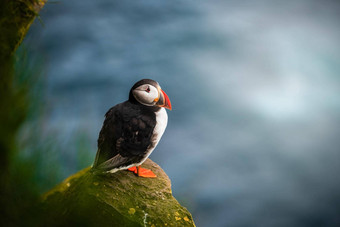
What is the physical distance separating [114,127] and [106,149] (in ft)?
0.80

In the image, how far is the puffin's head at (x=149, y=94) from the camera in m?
3.23

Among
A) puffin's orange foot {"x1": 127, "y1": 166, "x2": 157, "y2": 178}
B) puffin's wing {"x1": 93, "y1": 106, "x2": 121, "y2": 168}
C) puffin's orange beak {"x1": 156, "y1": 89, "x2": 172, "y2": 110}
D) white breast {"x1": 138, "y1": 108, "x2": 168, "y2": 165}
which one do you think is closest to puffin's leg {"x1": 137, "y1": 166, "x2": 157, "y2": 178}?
puffin's orange foot {"x1": 127, "y1": 166, "x2": 157, "y2": 178}

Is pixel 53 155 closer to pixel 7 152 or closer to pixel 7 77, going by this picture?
pixel 7 152

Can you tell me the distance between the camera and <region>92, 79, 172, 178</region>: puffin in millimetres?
3035

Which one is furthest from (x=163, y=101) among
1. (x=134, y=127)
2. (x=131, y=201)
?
(x=131, y=201)

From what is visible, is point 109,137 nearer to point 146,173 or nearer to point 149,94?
point 149,94

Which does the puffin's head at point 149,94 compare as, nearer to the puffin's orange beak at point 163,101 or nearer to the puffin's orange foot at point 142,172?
the puffin's orange beak at point 163,101

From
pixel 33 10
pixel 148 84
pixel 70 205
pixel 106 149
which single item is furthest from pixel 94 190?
pixel 33 10

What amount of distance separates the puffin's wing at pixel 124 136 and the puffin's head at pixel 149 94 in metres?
0.14

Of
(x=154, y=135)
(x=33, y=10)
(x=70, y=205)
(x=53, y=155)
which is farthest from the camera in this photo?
(x=154, y=135)

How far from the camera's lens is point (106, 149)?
3062 mm

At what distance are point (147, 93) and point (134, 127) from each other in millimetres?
400

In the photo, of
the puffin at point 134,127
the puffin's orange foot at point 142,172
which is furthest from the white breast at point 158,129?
the puffin's orange foot at point 142,172

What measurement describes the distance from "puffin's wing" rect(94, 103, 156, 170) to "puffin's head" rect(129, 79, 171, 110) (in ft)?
0.46
